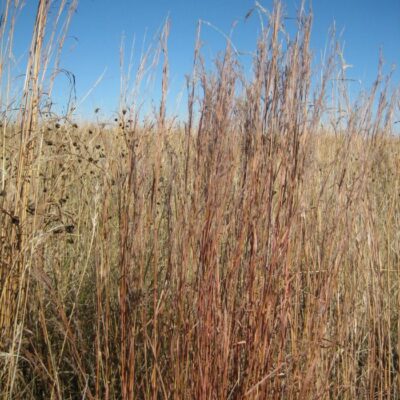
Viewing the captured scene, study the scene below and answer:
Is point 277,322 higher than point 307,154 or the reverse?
the reverse

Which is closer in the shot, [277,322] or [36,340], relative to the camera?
[277,322]

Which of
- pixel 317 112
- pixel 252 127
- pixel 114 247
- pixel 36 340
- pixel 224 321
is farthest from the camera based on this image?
pixel 114 247

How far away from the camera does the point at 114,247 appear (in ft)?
9.32

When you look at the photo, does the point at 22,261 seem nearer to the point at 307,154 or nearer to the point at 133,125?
the point at 133,125

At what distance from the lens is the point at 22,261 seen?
5.25ft

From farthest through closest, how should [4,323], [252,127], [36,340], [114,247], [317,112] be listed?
[114,247] < [36,340] < [4,323] < [317,112] < [252,127]

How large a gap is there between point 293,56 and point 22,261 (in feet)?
4.39

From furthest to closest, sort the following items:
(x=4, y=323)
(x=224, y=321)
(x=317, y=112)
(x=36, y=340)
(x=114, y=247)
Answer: (x=114, y=247)
(x=36, y=340)
(x=4, y=323)
(x=317, y=112)
(x=224, y=321)

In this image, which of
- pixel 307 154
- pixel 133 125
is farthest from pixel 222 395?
pixel 133 125

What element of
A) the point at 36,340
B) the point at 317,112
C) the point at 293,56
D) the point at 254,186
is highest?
the point at 293,56

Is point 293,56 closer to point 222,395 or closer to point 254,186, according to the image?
point 254,186

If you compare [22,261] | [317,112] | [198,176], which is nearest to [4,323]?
[22,261]

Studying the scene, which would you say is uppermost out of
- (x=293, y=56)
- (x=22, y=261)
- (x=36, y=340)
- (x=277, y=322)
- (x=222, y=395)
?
(x=293, y=56)

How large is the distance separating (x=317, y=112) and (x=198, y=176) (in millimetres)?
540
